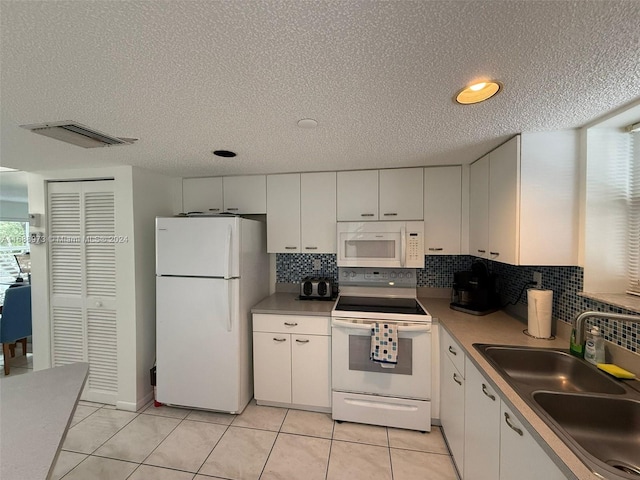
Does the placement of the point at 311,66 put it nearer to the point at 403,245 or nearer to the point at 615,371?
the point at 403,245

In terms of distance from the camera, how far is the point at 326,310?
2.20m

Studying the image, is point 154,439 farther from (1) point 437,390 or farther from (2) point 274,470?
(1) point 437,390

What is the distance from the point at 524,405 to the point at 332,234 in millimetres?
1770

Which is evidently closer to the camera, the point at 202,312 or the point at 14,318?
the point at 202,312

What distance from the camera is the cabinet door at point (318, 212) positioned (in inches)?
96.6

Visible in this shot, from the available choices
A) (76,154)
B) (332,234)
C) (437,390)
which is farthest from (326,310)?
(76,154)

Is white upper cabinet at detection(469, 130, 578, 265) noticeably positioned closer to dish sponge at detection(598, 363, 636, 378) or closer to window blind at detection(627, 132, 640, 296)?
window blind at detection(627, 132, 640, 296)

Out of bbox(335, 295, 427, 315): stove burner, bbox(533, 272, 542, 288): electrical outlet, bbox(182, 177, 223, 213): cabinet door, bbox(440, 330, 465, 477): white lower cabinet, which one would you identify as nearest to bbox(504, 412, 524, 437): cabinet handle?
bbox(440, 330, 465, 477): white lower cabinet

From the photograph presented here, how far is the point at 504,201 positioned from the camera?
66.0 inches

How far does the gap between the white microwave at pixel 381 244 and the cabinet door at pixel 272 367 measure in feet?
2.94

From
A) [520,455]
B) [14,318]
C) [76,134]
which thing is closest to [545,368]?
[520,455]

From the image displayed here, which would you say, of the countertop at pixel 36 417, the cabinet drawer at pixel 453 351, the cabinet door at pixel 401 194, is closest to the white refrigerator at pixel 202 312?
the countertop at pixel 36 417

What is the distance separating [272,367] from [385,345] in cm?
102

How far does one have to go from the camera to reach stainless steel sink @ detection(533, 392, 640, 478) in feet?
3.25
